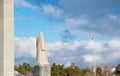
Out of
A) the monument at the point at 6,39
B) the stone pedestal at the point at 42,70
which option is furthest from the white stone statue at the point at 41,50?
the monument at the point at 6,39

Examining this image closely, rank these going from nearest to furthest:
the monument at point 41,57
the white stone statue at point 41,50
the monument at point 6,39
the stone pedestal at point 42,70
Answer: the monument at point 6,39, the stone pedestal at point 42,70, the monument at point 41,57, the white stone statue at point 41,50

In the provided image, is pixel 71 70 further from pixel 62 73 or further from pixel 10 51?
pixel 10 51

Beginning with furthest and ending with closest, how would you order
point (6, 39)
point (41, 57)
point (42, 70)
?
1. point (41, 57)
2. point (42, 70)
3. point (6, 39)

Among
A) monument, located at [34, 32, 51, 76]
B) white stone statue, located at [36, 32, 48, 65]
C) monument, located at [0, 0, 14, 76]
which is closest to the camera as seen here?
monument, located at [0, 0, 14, 76]

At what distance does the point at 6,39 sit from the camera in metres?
10.8

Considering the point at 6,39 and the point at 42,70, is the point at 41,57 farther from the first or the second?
the point at 6,39

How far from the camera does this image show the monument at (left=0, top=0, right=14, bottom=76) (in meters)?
10.8

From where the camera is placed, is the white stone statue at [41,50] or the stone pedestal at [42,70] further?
the white stone statue at [41,50]

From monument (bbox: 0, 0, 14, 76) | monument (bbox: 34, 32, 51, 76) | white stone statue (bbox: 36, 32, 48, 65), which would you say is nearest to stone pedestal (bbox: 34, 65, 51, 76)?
monument (bbox: 34, 32, 51, 76)

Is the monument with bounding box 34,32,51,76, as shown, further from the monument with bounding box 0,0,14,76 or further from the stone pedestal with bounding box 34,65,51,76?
the monument with bounding box 0,0,14,76

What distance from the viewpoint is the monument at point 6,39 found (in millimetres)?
10781

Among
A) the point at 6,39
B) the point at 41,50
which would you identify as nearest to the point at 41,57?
the point at 41,50

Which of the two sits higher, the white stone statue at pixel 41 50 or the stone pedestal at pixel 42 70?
the white stone statue at pixel 41 50

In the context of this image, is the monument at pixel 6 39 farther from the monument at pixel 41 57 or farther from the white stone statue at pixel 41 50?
the white stone statue at pixel 41 50
